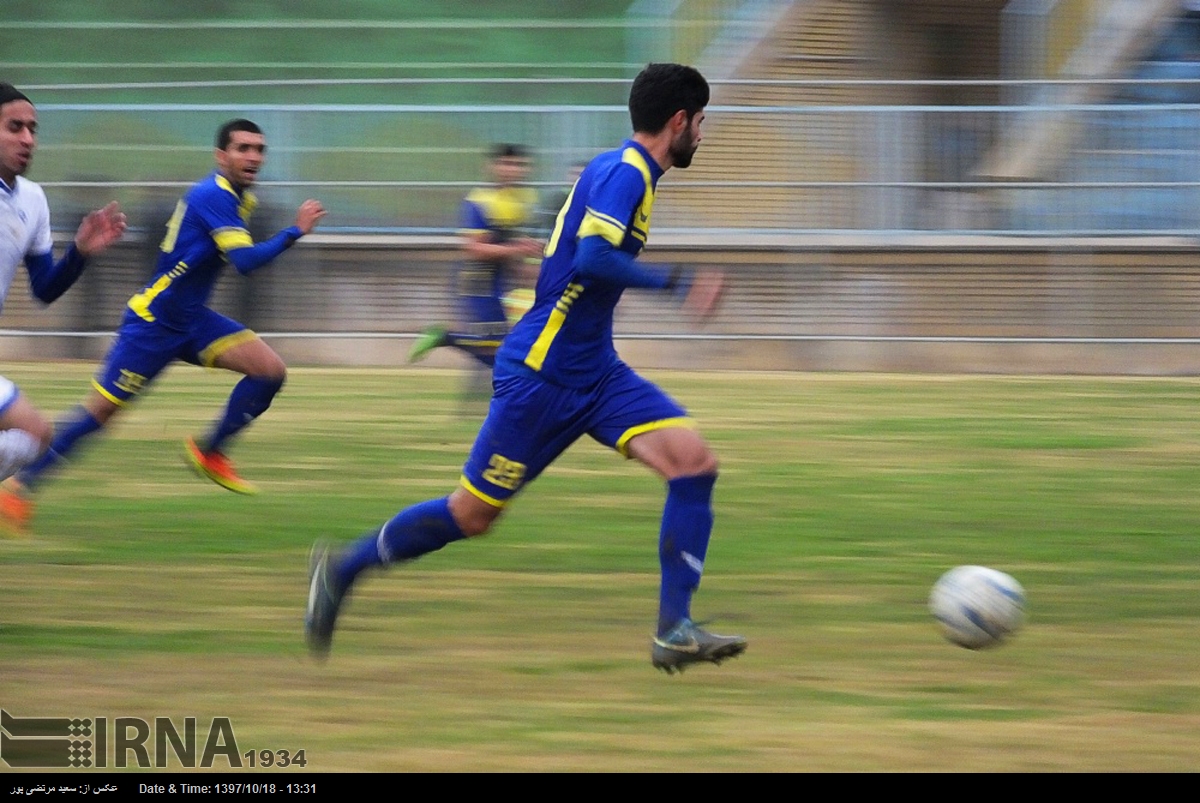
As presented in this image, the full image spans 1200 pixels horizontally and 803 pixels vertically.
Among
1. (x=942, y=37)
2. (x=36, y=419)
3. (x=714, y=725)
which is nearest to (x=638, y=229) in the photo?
(x=714, y=725)

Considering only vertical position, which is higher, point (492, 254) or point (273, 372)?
point (273, 372)

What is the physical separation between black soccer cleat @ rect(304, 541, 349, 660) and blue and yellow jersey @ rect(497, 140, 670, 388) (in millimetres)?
911

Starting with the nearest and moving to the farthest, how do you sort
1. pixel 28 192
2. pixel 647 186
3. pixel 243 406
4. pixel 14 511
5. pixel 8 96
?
pixel 647 186 < pixel 8 96 < pixel 28 192 < pixel 14 511 < pixel 243 406

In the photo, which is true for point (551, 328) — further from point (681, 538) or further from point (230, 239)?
point (230, 239)

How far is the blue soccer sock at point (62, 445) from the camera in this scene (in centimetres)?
847

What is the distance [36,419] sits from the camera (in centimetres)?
611

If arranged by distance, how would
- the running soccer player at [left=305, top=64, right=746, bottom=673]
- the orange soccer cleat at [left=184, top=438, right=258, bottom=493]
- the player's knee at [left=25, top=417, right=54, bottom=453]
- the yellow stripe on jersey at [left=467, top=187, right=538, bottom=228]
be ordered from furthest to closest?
the yellow stripe on jersey at [left=467, top=187, right=538, bottom=228]
the orange soccer cleat at [left=184, top=438, right=258, bottom=493]
the player's knee at [left=25, top=417, right=54, bottom=453]
the running soccer player at [left=305, top=64, right=746, bottom=673]

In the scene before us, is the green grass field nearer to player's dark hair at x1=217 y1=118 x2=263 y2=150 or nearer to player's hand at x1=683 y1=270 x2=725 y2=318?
player's hand at x1=683 y1=270 x2=725 y2=318

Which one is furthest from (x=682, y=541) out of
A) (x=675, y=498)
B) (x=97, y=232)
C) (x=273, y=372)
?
(x=273, y=372)

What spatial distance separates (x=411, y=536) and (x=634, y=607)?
1.28 m

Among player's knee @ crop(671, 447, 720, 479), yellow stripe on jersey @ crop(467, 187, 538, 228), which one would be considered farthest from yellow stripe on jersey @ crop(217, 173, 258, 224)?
player's knee @ crop(671, 447, 720, 479)

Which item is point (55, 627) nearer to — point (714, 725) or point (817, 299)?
point (714, 725)

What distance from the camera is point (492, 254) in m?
12.1

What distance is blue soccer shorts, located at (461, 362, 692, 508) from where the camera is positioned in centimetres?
571
